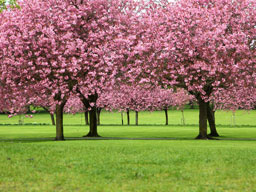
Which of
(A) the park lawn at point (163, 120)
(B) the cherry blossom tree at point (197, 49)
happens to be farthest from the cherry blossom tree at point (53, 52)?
(A) the park lawn at point (163, 120)

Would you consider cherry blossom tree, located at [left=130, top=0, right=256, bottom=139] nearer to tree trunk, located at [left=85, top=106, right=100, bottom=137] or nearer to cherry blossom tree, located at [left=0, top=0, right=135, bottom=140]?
cherry blossom tree, located at [left=0, top=0, right=135, bottom=140]


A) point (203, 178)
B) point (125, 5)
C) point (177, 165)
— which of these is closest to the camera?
point (203, 178)

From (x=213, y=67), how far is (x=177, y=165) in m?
18.0

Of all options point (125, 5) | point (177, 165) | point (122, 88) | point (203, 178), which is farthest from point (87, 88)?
point (203, 178)

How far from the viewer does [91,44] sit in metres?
33.8

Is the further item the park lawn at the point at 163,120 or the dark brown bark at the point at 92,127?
the park lawn at the point at 163,120

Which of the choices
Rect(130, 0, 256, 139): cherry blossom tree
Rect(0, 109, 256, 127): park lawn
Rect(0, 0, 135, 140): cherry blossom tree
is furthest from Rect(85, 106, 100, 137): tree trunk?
Rect(0, 109, 256, 127): park lawn

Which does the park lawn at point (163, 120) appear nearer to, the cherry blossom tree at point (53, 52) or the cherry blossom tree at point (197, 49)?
the cherry blossom tree at point (197, 49)

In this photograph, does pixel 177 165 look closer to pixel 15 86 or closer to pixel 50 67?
pixel 50 67

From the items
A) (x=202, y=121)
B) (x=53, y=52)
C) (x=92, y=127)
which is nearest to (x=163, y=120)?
(x=92, y=127)

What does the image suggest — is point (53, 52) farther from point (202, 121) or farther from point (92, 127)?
point (202, 121)

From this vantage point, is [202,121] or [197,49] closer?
[197,49]

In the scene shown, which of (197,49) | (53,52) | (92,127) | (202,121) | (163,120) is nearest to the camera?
(53,52)

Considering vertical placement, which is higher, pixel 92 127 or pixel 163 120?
pixel 92 127
